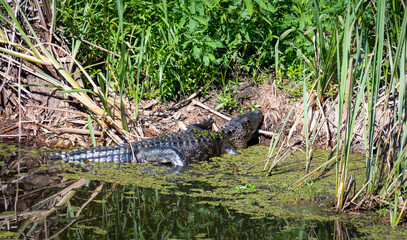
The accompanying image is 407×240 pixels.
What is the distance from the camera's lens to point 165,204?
11.4 feet

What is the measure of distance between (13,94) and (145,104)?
1.89 m

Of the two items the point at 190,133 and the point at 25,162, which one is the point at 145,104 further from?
the point at 25,162

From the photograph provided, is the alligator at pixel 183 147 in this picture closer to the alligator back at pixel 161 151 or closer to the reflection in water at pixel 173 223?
the alligator back at pixel 161 151

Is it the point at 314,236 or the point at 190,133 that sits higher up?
the point at 190,133

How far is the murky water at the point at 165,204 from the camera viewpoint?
2.93m

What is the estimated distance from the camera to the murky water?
2.93 metres

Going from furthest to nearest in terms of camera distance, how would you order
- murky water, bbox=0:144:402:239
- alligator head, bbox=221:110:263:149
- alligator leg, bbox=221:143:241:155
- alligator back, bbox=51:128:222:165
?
1. alligator head, bbox=221:110:263:149
2. alligator leg, bbox=221:143:241:155
3. alligator back, bbox=51:128:222:165
4. murky water, bbox=0:144:402:239

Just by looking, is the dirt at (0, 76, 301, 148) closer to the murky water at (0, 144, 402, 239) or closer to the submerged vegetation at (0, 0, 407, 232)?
the submerged vegetation at (0, 0, 407, 232)

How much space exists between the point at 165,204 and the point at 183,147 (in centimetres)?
183

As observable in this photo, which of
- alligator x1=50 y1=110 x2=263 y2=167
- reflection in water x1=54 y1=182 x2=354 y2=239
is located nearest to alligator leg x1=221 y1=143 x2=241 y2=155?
alligator x1=50 y1=110 x2=263 y2=167

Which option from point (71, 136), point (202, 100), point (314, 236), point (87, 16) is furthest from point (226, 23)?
point (314, 236)

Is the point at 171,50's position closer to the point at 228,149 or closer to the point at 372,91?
the point at 228,149

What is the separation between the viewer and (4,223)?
293 cm

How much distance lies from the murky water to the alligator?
0.71 feet
